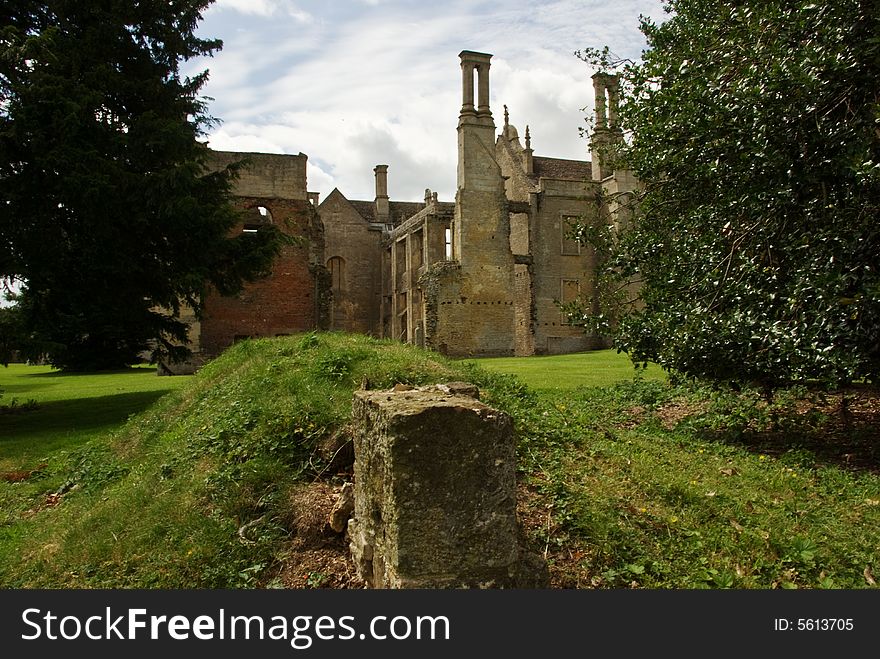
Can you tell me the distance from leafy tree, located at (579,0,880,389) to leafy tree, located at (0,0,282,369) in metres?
9.10

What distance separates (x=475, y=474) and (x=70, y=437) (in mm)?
9934

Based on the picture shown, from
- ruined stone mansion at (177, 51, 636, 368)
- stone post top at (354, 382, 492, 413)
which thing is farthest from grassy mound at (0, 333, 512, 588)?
ruined stone mansion at (177, 51, 636, 368)

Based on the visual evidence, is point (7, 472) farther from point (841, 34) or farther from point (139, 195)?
point (841, 34)

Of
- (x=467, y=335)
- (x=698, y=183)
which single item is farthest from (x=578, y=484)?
(x=467, y=335)

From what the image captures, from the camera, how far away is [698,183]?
33.1 ft

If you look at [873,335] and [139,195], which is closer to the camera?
[873,335]

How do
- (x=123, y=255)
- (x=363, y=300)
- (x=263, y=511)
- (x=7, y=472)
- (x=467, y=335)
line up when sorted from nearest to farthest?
(x=263, y=511) < (x=7, y=472) < (x=123, y=255) < (x=467, y=335) < (x=363, y=300)

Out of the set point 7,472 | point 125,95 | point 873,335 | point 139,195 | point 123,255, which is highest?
point 125,95

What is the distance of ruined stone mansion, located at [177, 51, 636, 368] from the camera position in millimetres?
27812

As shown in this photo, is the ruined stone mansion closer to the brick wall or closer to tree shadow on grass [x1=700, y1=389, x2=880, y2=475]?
the brick wall

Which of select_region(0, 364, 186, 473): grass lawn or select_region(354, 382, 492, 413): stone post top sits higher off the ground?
select_region(354, 382, 492, 413): stone post top

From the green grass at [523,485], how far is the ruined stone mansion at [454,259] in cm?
1536

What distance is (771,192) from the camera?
27.7ft

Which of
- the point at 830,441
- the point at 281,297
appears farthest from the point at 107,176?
the point at 281,297
